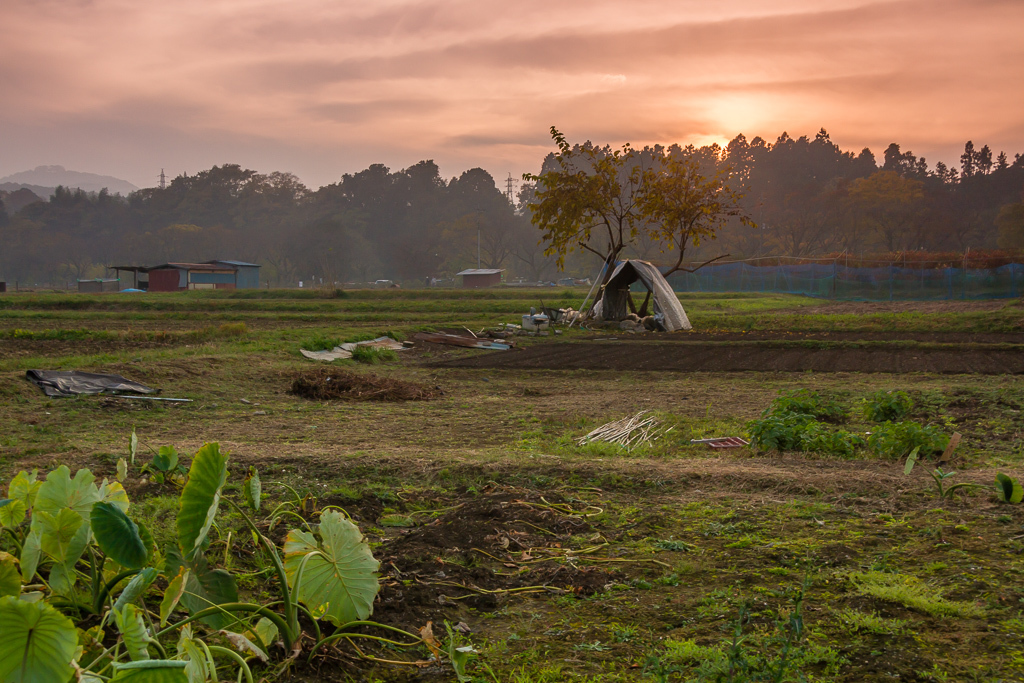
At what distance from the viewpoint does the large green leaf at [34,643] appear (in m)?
2.06

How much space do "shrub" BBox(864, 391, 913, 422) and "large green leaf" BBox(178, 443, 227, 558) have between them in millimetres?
7536

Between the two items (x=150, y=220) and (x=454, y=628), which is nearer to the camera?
(x=454, y=628)

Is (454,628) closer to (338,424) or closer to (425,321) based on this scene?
(338,424)

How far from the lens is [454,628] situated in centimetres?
338

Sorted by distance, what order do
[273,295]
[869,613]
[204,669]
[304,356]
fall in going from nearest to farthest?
[204,669] → [869,613] → [304,356] → [273,295]

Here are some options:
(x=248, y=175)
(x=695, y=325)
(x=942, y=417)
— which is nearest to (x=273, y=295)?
(x=695, y=325)

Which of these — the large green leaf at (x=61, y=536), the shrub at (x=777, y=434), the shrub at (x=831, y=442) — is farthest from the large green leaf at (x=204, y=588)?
the shrub at (x=831, y=442)

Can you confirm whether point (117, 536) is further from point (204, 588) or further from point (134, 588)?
point (204, 588)

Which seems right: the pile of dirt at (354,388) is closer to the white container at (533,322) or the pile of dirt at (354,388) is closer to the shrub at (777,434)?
the shrub at (777,434)

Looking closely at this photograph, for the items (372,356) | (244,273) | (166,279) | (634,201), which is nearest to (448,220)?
(244,273)

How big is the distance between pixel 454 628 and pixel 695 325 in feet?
75.9

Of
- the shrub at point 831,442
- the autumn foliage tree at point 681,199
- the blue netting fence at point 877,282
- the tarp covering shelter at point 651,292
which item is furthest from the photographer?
the blue netting fence at point 877,282

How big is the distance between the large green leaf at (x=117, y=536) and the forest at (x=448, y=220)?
2617 inches

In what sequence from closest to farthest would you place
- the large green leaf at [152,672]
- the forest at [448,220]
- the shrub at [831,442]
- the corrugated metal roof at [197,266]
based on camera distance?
the large green leaf at [152,672] → the shrub at [831,442] → the corrugated metal roof at [197,266] → the forest at [448,220]
